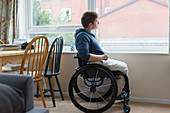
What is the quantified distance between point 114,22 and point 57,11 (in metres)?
0.95

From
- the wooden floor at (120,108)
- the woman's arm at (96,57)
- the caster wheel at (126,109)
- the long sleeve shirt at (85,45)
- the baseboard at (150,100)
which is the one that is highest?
the long sleeve shirt at (85,45)

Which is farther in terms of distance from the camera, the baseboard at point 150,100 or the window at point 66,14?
the window at point 66,14

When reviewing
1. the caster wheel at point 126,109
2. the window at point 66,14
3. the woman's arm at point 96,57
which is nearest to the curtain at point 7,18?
the window at point 66,14

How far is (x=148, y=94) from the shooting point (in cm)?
289

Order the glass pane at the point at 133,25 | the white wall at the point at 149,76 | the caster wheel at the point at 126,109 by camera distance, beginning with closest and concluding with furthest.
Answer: the caster wheel at the point at 126,109 → the white wall at the point at 149,76 → the glass pane at the point at 133,25

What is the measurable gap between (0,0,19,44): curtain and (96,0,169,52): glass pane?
1.29 metres

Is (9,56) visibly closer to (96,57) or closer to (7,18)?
(96,57)

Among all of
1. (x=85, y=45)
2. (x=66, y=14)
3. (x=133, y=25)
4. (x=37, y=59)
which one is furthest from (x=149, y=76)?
(x=66, y=14)

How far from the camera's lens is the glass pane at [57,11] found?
11.1 ft

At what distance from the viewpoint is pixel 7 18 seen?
334 centimetres

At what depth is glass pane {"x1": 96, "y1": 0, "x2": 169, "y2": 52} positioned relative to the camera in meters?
2.94

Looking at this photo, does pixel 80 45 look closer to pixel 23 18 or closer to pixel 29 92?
pixel 29 92

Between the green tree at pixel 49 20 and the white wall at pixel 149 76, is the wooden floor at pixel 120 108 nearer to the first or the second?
the white wall at pixel 149 76

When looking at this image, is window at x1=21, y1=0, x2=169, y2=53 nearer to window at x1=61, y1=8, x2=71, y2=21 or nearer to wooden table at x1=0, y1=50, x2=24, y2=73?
window at x1=61, y1=8, x2=71, y2=21
